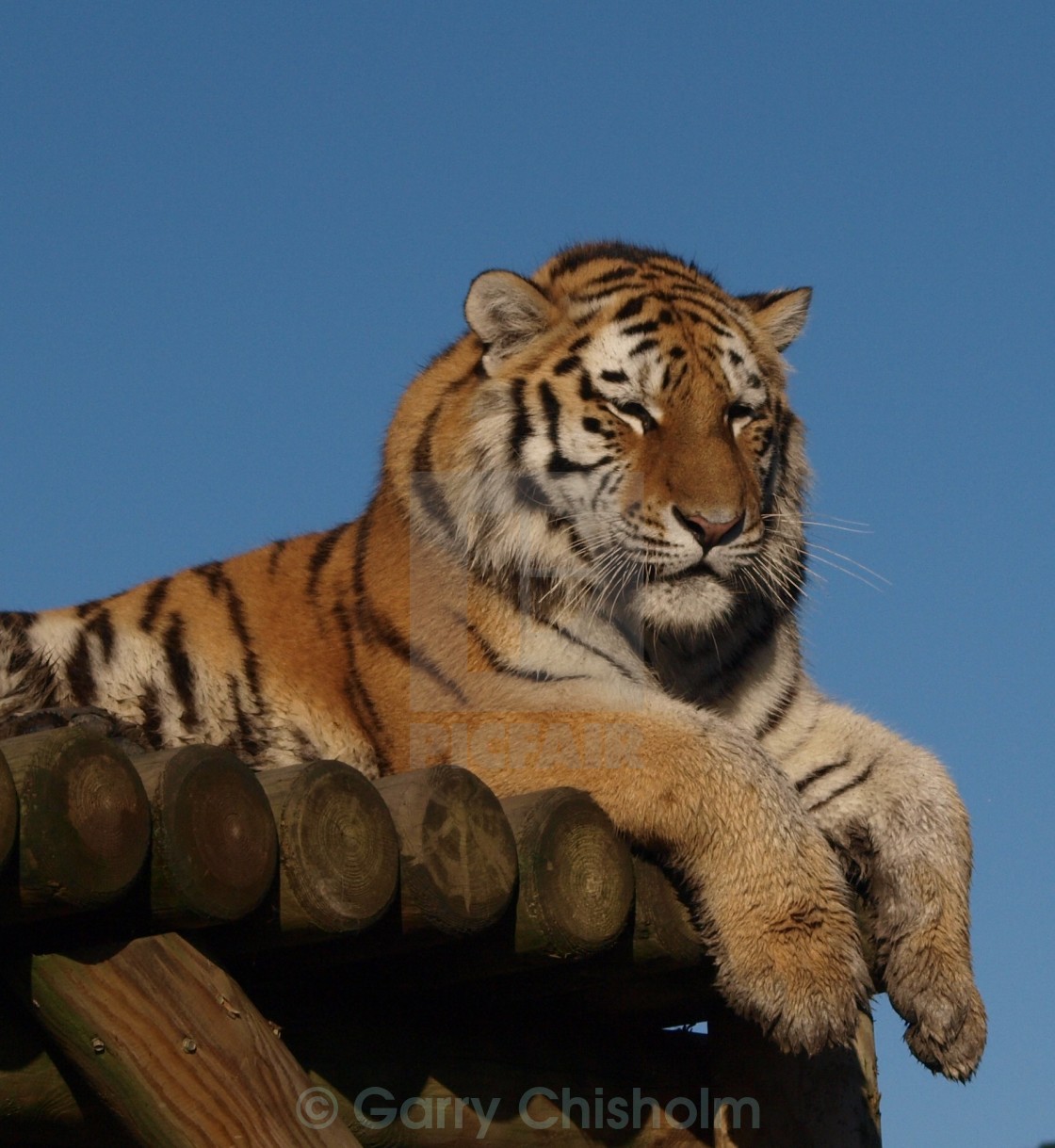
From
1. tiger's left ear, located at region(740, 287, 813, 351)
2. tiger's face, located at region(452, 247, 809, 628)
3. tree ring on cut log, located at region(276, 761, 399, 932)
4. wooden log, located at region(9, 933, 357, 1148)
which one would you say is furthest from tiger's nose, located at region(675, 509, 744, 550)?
wooden log, located at region(9, 933, 357, 1148)

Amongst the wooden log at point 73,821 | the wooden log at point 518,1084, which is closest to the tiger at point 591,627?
the wooden log at point 518,1084

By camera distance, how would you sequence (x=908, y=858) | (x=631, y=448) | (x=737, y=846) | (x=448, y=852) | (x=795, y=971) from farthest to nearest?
(x=631, y=448) → (x=908, y=858) → (x=737, y=846) → (x=795, y=971) → (x=448, y=852)

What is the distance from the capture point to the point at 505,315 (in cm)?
377

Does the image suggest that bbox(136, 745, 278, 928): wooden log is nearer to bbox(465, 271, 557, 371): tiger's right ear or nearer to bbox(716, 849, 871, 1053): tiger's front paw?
bbox(716, 849, 871, 1053): tiger's front paw

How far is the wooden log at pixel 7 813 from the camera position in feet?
6.25

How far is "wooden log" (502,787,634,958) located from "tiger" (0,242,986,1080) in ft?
0.93

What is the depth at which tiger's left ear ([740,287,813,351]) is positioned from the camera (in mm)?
3998

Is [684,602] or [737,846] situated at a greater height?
[684,602]

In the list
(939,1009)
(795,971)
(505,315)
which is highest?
(505,315)

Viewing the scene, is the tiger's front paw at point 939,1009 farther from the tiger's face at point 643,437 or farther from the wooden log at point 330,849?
the wooden log at point 330,849

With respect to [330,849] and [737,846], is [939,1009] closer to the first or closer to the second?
[737,846]

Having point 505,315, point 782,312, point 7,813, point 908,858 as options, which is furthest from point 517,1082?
point 782,312

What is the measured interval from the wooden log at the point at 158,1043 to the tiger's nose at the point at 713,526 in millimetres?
1527

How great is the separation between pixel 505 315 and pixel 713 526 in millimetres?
767
